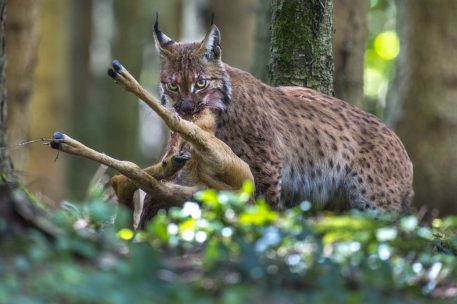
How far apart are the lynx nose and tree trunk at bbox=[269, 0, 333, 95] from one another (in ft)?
3.96

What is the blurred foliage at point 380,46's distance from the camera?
20578 mm

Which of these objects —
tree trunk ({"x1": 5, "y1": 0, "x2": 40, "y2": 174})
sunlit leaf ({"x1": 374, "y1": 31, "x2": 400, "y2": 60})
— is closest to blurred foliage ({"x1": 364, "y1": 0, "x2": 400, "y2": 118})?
sunlit leaf ({"x1": 374, "y1": 31, "x2": 400, "y2": 60})

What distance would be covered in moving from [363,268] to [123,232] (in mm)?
1360

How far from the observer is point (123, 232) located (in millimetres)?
4992

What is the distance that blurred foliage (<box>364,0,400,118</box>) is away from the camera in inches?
810

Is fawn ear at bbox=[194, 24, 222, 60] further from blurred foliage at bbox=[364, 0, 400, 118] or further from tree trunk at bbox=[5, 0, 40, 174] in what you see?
blurred foliage at bbox=[364, 0, 400, 118]

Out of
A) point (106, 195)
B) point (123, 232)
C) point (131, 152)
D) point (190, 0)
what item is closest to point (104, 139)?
point (131, 152)

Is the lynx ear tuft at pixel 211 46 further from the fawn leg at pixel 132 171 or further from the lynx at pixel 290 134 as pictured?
the fawn leg at pixel 132 171

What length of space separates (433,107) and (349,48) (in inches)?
55.8

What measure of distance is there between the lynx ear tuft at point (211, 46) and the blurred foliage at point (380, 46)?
1320 centimetres

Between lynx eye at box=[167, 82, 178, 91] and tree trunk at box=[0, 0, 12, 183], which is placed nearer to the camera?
tree trunk at box=[0, 0, 12, 183]

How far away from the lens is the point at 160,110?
5574 mm

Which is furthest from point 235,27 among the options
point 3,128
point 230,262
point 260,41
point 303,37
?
point 230,262

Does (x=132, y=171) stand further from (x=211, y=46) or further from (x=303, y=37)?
(x=303, y=37)
